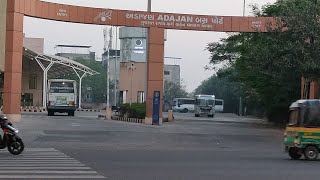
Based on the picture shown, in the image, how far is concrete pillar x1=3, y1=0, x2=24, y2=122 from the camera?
40750 mm

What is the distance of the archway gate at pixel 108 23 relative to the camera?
134ft

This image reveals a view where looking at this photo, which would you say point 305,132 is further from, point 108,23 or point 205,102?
point 205,102

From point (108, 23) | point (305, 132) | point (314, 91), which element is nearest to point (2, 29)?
point (108, 23)

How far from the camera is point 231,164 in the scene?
1880 cm

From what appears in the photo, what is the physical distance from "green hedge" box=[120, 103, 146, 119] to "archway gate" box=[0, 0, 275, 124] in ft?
11.5

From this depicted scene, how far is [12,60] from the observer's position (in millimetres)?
40906

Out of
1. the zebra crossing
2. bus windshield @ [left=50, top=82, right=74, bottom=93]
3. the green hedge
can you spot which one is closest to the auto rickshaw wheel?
the zebra crossing

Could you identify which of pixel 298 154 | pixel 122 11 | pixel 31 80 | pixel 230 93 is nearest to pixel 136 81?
pixel 31 80

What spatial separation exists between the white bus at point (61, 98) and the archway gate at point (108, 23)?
16.2 meters

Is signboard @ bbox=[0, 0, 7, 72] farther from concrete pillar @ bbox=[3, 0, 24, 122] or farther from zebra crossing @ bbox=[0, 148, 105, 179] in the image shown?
zebra crossing @ bbox=[0, 148, 105, 179]

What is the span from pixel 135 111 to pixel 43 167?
3503 cm

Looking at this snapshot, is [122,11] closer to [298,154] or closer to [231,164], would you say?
[298,154]

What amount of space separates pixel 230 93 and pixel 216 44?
123 ft

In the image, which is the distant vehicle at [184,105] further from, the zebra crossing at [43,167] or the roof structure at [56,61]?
the zebra crossing at [43,167]
